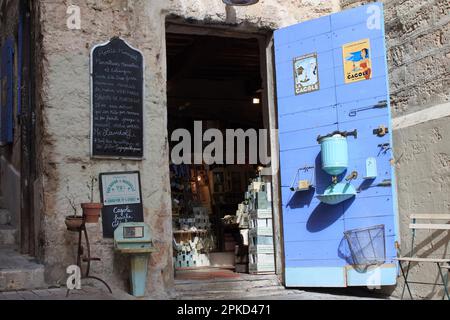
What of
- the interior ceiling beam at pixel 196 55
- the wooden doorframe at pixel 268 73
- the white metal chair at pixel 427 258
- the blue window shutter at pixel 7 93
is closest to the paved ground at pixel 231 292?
the wooden doorframe at pixel 268 73

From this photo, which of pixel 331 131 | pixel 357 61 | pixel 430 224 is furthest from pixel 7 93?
pixel 430 224

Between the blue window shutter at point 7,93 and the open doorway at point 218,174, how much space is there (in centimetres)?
217

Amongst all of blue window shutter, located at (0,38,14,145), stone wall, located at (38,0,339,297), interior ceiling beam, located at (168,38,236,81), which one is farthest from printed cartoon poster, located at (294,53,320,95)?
blue window shutter, located at (0,38,14,145)

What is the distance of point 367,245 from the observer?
5.70 m

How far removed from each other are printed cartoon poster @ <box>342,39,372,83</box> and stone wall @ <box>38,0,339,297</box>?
5.47 feet

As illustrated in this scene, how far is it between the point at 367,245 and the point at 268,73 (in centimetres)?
231

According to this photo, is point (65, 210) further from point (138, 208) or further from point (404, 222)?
point (404, 222)

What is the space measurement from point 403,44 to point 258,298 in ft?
9.83

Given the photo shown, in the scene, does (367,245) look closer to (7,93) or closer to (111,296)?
(111,296)

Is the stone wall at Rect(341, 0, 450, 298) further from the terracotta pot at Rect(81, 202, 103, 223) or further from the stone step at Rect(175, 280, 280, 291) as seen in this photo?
the terracotta pot at Rect(81, 202, 103, 223)

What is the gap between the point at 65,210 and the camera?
5.39 meters

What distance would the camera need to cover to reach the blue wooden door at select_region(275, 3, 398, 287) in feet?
18.7

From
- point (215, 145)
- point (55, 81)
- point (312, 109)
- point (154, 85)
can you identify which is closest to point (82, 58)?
point (55, 81)

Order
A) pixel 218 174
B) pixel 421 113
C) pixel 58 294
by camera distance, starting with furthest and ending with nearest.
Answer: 1. pixel 218 174
2. pixel 421 113
3. pixel 58 294
